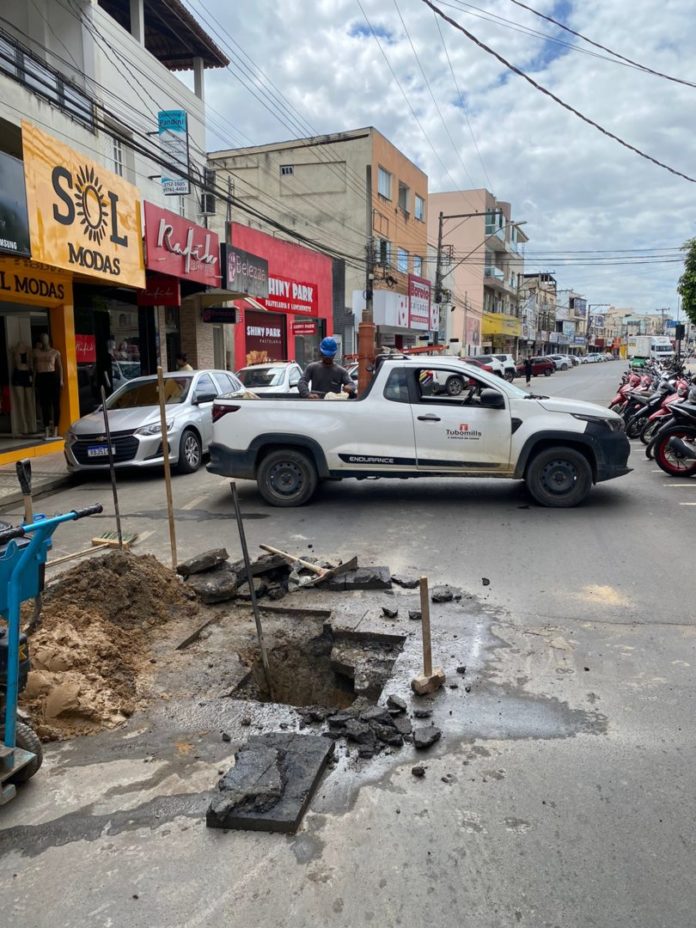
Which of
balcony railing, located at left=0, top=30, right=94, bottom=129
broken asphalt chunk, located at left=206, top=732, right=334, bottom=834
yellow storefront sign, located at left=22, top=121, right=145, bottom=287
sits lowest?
broken asphalt chunk, located at left=206, top=732, right=334, bottom=834

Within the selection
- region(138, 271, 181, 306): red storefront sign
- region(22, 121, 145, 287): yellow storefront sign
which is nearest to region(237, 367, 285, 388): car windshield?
region(138, 271, 181, 306): red storefront sign

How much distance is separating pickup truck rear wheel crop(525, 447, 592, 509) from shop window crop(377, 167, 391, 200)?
30.0 m

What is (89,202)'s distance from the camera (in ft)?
40.2

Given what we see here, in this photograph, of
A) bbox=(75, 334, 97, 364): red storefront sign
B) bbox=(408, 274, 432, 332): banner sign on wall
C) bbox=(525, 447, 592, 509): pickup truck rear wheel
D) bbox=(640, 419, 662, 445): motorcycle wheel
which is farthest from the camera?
bbox=(408, 274, 432, 332): banner sign on wall

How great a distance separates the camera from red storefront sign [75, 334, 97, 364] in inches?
619

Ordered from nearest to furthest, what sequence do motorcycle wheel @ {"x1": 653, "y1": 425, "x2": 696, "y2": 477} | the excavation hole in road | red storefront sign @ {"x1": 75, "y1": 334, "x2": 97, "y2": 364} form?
the excavation hole in road, motorcycle wheel @ {"x1": 653, "y1": 425, "x2": 696, "y2": 477}, red storefront sign @ {"x1": 75, "y1": 334, "x2": 97, "y2": 364}

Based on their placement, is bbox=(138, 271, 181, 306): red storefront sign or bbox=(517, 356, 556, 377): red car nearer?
bbox=(138, 271, 181, 306): red storefront sign

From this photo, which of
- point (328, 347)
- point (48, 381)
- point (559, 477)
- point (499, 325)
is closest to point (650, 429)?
point (559, 477)

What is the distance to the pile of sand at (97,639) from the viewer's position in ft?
12.3

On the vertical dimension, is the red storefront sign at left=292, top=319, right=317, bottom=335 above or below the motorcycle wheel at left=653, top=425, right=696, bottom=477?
above

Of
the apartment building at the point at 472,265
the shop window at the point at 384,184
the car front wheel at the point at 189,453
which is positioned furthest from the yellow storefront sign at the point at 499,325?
the car front wheel at the point at 189,453

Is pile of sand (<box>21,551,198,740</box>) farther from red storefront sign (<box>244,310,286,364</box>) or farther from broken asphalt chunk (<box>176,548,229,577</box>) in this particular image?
red storefront sign (<box>244,310,286,364</box>)

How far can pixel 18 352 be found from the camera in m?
13.9

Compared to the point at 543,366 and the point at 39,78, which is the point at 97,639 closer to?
the point at 39,78
